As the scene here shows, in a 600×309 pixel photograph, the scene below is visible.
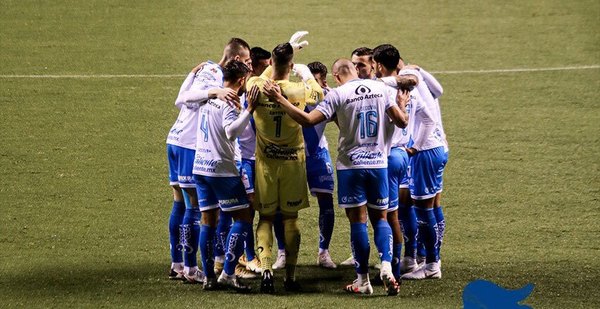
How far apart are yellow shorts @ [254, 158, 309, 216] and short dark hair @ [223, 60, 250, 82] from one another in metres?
0.75

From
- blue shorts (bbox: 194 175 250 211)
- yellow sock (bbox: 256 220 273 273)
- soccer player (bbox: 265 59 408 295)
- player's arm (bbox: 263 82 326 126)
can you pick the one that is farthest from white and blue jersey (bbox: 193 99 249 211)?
soccer player (bbox: 265 59 408 295)

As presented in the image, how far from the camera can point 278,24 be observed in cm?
1917

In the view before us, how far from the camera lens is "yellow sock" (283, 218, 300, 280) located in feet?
33.9

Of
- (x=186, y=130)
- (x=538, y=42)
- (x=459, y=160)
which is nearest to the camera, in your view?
(x=186, y=130)

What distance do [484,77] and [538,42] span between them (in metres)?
1.75

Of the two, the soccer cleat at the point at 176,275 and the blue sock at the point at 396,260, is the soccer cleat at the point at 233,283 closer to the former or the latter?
the soccer cleat at the point at 176,275

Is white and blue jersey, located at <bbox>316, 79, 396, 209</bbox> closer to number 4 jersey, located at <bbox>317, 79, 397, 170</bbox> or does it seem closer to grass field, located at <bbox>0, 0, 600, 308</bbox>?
number 4 jersey, located at <bbox>317, 79, 397, 170</bbox>

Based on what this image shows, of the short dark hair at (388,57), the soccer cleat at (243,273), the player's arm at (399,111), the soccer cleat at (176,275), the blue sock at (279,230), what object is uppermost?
the short dark hair at (388,57)

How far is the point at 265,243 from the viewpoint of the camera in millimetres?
10344

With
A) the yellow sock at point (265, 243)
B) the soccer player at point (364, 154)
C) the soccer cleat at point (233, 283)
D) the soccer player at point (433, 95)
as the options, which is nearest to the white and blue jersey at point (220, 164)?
the yellow sock at point (265, 243)

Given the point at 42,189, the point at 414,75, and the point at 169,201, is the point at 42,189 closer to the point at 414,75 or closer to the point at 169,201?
the point at 169,201

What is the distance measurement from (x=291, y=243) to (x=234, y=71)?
158 cm

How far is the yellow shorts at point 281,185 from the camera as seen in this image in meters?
10.3

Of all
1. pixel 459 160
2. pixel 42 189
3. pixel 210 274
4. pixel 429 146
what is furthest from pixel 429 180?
pixel 42 189
